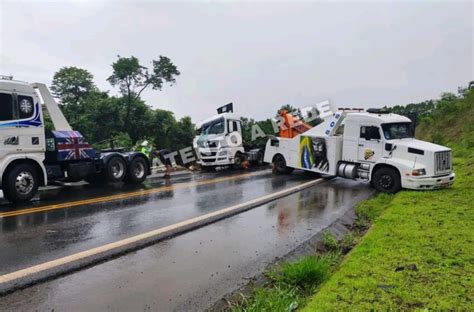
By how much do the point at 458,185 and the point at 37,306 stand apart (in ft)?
37.8

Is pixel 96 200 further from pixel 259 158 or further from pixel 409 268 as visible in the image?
pixel 259 158

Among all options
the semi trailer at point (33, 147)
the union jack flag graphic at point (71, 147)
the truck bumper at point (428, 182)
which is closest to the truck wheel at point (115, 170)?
the semi trailer at point (33, 147)

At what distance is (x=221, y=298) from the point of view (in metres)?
4.16

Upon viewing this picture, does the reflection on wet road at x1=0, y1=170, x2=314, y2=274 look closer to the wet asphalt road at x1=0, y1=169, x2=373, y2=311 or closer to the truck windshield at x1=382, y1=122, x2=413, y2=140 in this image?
the wet asphalt road at x1=0, y1=169, x2=373, y2=311

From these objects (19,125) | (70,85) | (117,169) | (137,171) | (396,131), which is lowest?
(137,171)

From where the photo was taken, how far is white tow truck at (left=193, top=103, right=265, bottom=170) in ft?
61.2

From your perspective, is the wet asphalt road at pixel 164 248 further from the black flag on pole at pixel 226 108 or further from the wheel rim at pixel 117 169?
the black flag on pole at pixel 226 108

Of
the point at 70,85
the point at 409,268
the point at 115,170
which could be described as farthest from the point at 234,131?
the point at 70,85

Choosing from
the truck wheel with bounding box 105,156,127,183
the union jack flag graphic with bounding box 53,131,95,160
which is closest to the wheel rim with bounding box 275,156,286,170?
the truck wheel with bounding box 105,156,127,183

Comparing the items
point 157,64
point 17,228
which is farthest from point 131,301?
→ point 157,64

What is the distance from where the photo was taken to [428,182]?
11102mm

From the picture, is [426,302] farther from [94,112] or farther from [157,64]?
[157,64]

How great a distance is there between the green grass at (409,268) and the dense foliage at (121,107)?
29.7 metres

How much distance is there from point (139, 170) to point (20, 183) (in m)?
4.83
